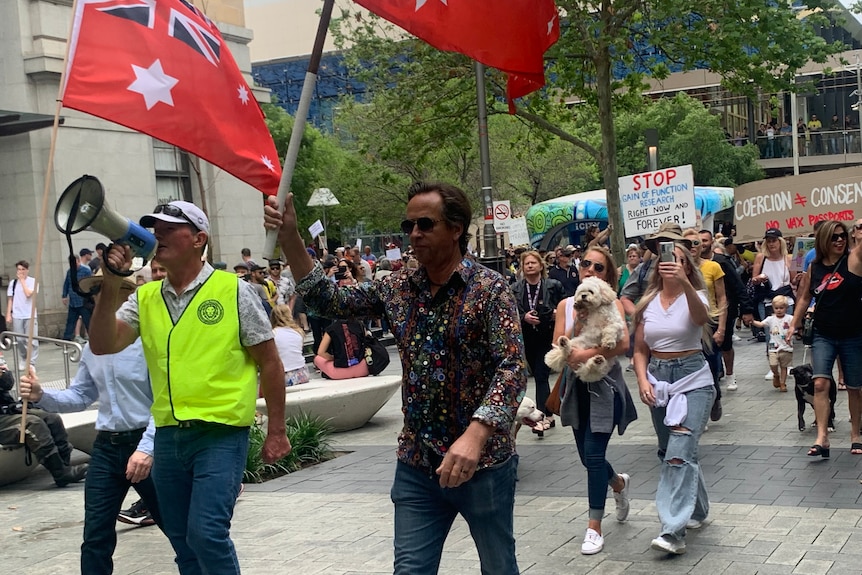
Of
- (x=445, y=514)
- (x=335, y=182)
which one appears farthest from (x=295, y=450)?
(x=335, y=182)

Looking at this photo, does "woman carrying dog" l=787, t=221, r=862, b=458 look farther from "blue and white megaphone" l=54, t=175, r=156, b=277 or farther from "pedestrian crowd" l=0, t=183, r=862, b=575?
"blue and white megaphone" l=54, t=175, r=156, b=277

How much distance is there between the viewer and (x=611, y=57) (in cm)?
2156

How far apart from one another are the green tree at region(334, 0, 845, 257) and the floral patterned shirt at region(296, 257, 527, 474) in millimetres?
17490

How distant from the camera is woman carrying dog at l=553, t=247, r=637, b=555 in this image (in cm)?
635

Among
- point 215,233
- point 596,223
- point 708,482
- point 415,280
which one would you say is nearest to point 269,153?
point 415,280

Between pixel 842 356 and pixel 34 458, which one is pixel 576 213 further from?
pixel 34 458

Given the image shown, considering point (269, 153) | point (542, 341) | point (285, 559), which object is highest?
point (269, 153)

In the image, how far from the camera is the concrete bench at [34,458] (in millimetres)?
8985

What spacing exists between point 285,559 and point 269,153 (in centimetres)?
248

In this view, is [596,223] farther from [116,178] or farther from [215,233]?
[116,178]

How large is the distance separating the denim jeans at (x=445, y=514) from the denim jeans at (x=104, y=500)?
182 centimetres

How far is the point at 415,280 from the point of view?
383 centimetres

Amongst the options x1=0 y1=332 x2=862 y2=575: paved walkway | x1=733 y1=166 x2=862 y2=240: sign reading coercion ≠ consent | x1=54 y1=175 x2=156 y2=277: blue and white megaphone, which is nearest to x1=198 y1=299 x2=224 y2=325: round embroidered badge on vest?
x1=54 y1=175 x2=156 y2=277: blue and white megaphone

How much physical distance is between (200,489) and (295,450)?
5252 mm
